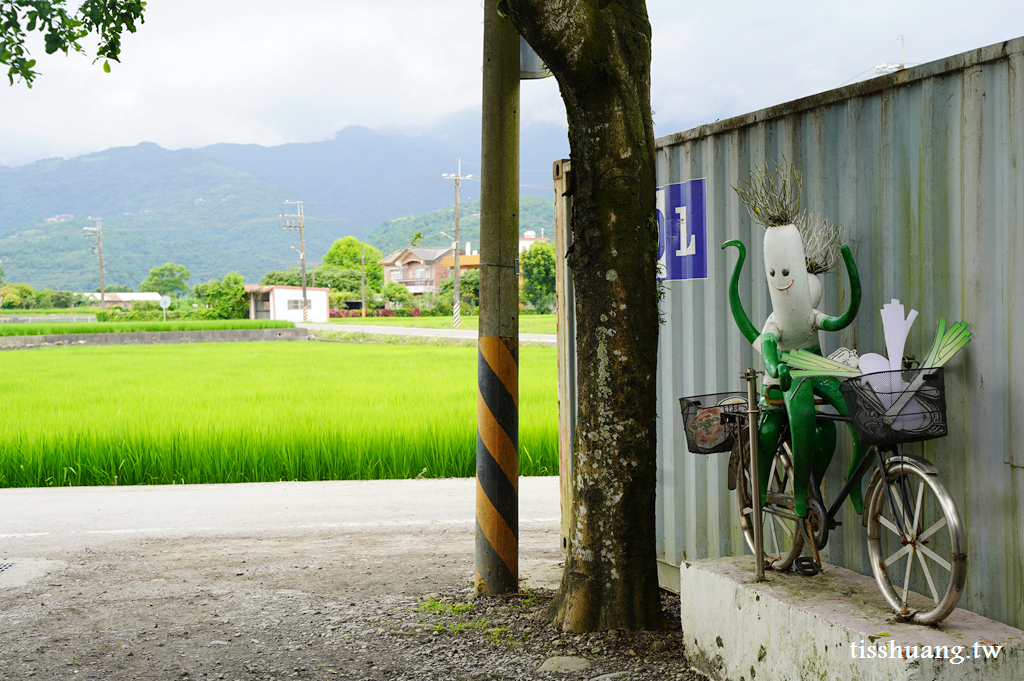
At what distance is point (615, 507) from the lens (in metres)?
3.91

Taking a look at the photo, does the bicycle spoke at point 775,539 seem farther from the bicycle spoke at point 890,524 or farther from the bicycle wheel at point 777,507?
the bicycle spoke at point 890,524

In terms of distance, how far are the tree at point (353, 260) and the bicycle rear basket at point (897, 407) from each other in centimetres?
9516

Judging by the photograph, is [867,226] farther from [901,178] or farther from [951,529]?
[951,529]

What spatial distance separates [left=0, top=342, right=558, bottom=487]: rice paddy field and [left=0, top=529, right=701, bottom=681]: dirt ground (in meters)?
3.48

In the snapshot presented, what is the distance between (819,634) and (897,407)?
851 millimetres

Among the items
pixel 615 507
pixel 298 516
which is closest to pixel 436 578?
pixel 615 507

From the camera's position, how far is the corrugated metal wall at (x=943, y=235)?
294 centimetres

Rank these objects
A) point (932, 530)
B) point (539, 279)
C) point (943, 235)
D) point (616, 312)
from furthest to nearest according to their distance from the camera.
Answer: point (539, 279), point (616, 312), point (943, 235), point (932, 530)

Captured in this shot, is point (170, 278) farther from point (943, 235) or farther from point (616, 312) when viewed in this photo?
point (943, 235)

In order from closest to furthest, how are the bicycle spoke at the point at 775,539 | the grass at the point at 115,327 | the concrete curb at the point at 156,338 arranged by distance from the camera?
the bicycle spoke at the point at 775,539, the concrete curb at the point at 156,338, the grass at the point at 115,327

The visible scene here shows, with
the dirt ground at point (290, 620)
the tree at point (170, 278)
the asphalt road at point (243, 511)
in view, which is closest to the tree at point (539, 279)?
the tree at point (170, 278)

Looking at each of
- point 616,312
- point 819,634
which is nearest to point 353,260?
point 616,312

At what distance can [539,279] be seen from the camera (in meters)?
79.1

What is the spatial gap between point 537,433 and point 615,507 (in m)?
6.59
